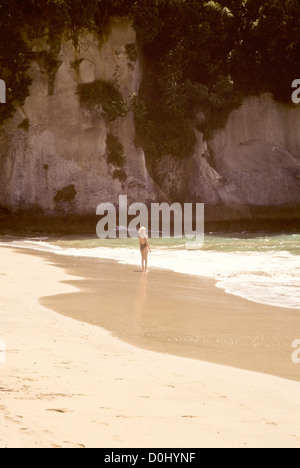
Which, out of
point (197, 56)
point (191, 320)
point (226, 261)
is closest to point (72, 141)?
point (197, 56)

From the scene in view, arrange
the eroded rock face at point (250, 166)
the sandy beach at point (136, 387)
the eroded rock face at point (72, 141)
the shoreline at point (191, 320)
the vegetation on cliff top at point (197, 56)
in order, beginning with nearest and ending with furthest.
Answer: the sandy beach at point (136, 387)
the shoreline at point (191, 320)
the eroded rock face at point (72, 141)
the vegetation on cliff top at point (197, 56)
the eroded rock face at point (250, 166)

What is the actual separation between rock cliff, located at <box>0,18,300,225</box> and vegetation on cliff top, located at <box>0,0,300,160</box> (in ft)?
3.94

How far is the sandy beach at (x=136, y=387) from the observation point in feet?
11.8

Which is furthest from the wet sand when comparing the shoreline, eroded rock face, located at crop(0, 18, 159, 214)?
eroded rock face, located at crop(0, 18, 159, 214)

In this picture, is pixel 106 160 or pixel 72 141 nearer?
pixel 72 141

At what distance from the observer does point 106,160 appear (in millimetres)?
41688

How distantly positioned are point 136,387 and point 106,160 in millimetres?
37648

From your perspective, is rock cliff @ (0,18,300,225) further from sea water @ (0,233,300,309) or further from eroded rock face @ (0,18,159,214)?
sea water @ (0,233,300,309)

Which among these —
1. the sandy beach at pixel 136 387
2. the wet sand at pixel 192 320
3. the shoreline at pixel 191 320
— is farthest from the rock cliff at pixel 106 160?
the sandy beach at pixel 136 387

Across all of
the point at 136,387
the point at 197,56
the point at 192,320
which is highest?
the point at 197,56

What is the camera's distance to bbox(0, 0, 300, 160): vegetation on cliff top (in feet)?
134

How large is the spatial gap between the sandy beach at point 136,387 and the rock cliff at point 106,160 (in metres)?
31.8

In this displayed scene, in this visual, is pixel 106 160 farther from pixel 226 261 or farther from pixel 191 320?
pixel 191 320

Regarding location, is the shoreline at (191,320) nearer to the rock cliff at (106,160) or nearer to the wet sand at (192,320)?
the wet sand at (192,320)
